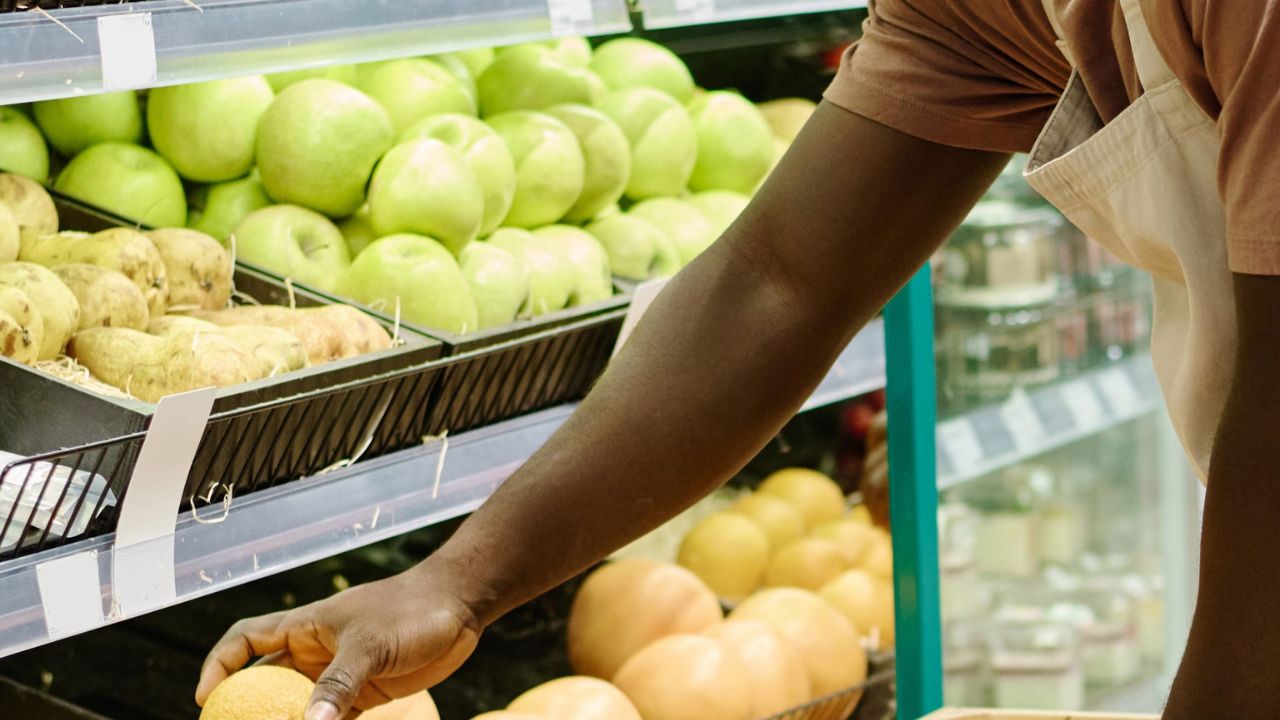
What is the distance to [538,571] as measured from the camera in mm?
1025

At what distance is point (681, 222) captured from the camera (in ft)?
5.79

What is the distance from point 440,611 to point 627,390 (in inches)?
8.9

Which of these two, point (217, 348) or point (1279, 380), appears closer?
point (1279, 380)

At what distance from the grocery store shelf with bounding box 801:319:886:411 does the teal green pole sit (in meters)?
0.03

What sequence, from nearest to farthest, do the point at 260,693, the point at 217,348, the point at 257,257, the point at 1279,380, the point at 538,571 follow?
1. the point at 1279,380
2. the point at 260,693
3. the point at 538,571
4. the point at 217,348
5. the point at 257,257

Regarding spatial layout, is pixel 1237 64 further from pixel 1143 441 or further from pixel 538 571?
pixel 1143 441

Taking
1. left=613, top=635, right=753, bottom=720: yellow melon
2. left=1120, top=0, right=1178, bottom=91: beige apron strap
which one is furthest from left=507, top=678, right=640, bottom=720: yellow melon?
left=1120, top=0, right=1178, bottom=91: beige apron strap

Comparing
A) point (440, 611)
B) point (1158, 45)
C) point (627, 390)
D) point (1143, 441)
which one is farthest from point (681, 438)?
point (1143, 441)

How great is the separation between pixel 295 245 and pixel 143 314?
0.24 metres

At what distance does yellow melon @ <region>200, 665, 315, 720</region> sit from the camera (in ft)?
2.97

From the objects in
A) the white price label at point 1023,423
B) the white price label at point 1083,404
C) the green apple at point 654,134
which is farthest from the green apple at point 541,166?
the white price label at point 1083,404

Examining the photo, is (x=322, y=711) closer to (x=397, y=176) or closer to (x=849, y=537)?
(x=397, y=176)

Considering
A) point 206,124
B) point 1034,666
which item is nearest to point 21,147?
point 206,124

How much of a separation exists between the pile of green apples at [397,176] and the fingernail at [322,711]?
58cm
